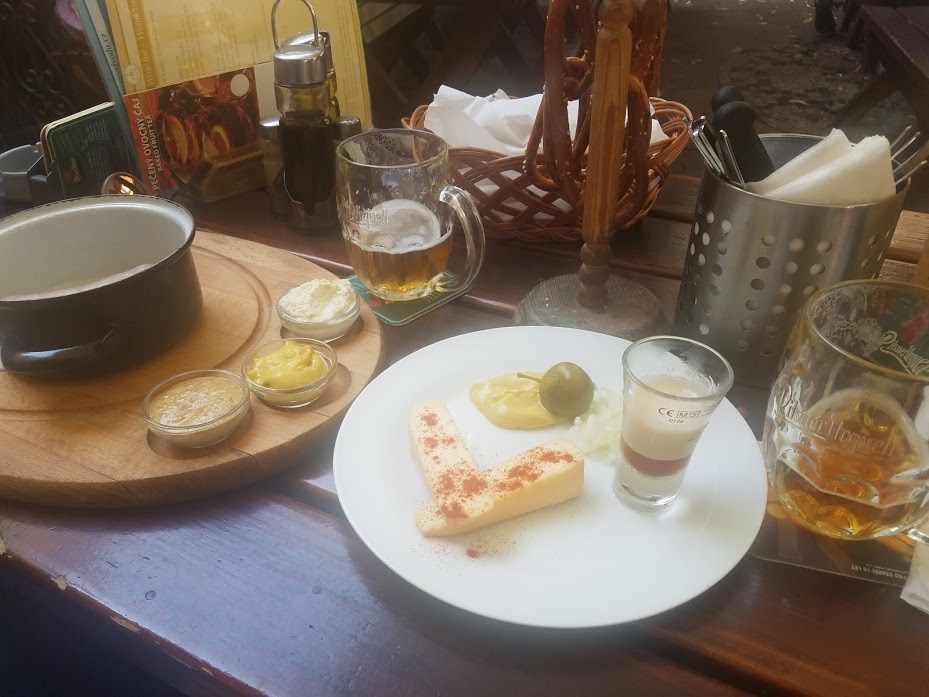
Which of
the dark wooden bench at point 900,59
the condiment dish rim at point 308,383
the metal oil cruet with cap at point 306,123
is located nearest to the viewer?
the condiment dish rim at point 308,383

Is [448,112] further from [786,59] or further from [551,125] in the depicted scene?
[786,59]

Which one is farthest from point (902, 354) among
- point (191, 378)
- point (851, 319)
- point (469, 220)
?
point (191, 378)

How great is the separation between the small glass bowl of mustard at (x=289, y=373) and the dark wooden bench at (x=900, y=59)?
6.93 ft

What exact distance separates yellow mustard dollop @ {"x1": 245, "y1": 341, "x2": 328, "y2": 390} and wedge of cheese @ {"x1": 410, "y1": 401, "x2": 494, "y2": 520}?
0.44 feet

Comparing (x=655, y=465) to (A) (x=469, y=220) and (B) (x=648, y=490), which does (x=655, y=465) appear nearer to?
(B) (x=648, y=490)

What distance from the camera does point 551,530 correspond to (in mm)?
607

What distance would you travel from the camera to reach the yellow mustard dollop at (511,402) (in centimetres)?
72

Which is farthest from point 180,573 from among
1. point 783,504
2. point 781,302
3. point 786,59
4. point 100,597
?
point 786,59

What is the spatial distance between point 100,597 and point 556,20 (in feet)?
2.45

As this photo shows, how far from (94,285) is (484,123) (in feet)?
2.15

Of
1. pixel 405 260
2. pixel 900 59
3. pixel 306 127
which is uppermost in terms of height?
pixel 306 127

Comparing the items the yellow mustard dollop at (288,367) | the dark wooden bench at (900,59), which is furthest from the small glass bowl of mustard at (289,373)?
the dark wooden bench at (900,59)

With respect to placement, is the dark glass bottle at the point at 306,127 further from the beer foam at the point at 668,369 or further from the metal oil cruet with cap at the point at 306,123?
the beer foam at the point at 668,369

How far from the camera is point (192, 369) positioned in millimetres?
827
